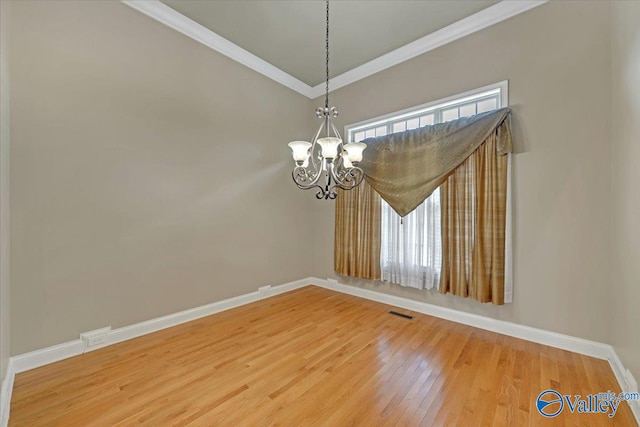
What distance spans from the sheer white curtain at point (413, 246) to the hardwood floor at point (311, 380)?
62 cm

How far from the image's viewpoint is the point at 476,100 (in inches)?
113

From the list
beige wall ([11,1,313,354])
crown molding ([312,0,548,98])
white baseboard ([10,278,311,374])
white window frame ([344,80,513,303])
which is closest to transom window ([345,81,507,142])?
white window frame ([344,80,513,303])

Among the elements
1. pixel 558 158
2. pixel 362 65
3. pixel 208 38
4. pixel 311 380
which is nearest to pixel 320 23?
pixel 362 65

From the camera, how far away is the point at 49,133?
210cm

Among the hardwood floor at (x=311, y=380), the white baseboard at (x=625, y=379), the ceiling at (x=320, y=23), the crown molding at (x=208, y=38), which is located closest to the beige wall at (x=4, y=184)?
the hardwood floor at (x=311, y=380)

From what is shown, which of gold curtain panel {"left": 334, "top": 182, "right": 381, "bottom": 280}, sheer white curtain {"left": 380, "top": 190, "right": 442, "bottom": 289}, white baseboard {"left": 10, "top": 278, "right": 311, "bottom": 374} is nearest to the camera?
white baseboard {"left": 10, "top": 278, "right": 311, "bottom": 374}

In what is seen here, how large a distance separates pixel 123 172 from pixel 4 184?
771 mm

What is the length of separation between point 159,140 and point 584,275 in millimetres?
4279

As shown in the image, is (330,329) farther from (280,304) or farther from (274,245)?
(274,245)

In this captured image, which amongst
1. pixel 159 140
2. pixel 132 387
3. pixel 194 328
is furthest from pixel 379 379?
pixel 159 140

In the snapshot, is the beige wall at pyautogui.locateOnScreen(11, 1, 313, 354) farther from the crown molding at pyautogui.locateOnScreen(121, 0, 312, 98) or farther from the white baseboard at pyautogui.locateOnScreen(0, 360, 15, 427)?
the white baseboard at pyautogui.locateOnScreen(0, 360, 15, 427)

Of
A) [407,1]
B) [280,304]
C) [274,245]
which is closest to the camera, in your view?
[407,1]

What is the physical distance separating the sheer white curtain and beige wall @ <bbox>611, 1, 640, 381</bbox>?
4.55 feet

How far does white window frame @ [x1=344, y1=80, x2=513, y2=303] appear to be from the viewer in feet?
8.37
